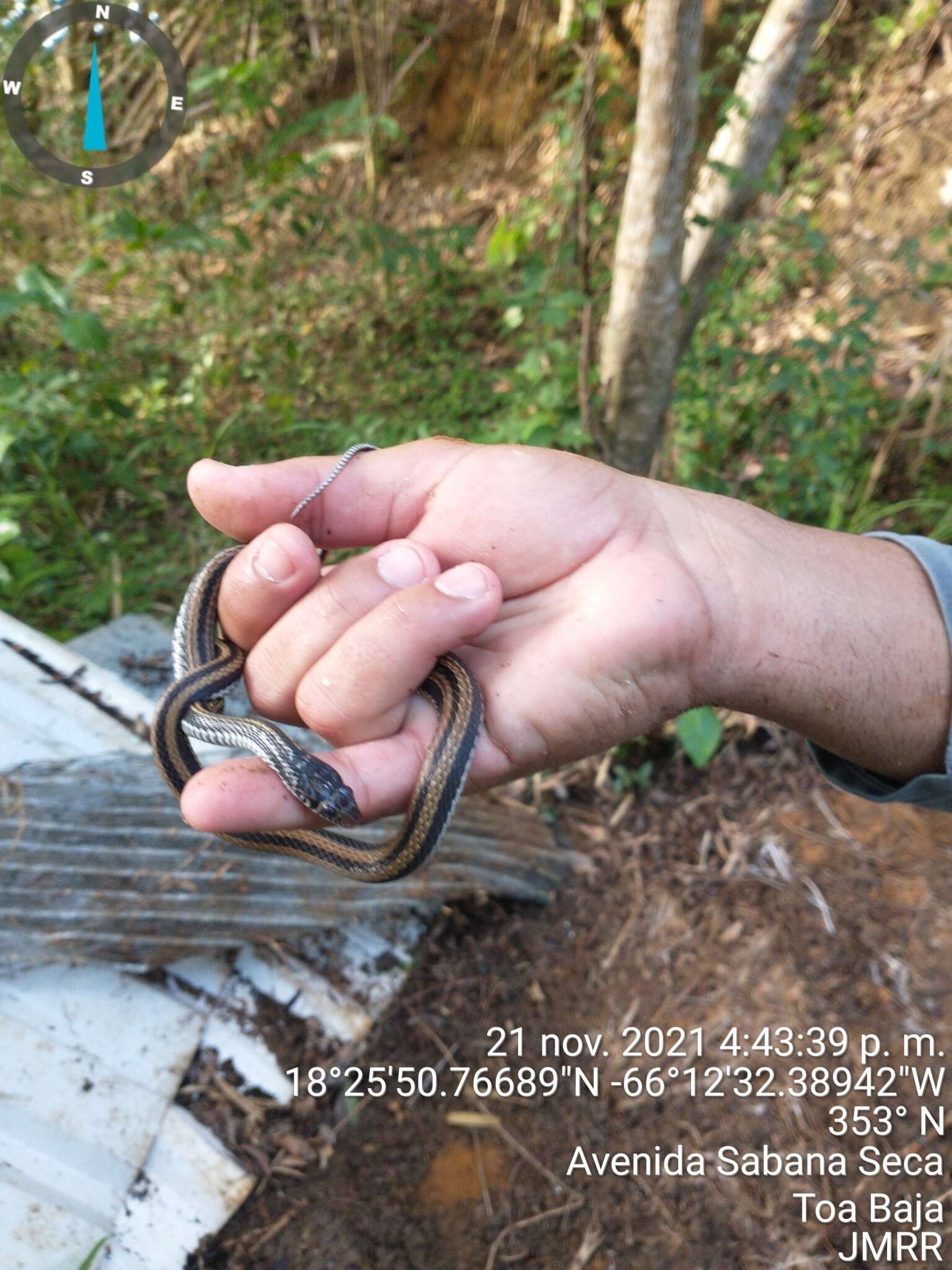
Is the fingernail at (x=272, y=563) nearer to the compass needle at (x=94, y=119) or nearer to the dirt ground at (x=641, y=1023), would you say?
the dirt ground at (x=641, y=1023)

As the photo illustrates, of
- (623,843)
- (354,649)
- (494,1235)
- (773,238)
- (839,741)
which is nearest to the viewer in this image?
(354,649)

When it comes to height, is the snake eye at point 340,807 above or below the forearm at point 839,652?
below

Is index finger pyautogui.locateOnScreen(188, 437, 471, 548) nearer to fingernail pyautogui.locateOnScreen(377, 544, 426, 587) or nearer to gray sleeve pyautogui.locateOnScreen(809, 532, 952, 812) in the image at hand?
fingernail pyautogui.locateOnScreen(377, 544, 426, 587)

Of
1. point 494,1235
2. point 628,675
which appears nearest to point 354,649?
point 628,675

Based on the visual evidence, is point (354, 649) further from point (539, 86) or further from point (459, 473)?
point (539, 86)

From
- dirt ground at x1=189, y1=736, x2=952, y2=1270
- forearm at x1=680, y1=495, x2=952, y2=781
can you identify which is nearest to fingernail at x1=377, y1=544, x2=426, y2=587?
forearm at x1=680, y1=495, x2=952, y2=781

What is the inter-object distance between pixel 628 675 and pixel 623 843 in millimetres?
1718

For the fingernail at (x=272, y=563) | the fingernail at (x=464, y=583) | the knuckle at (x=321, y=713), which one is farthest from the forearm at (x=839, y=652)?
the fingernail at (x=272, y=563)

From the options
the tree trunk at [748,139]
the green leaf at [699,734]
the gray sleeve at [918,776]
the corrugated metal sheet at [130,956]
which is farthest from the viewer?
the green leaf at [699,734]

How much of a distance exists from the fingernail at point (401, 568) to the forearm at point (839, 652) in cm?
78

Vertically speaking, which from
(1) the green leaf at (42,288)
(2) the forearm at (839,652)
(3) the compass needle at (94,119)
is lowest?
(2) the forearm at (839,652)

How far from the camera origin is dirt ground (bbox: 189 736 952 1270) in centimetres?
244

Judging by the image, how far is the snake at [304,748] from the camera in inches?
75.9

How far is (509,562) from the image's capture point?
211 cm
